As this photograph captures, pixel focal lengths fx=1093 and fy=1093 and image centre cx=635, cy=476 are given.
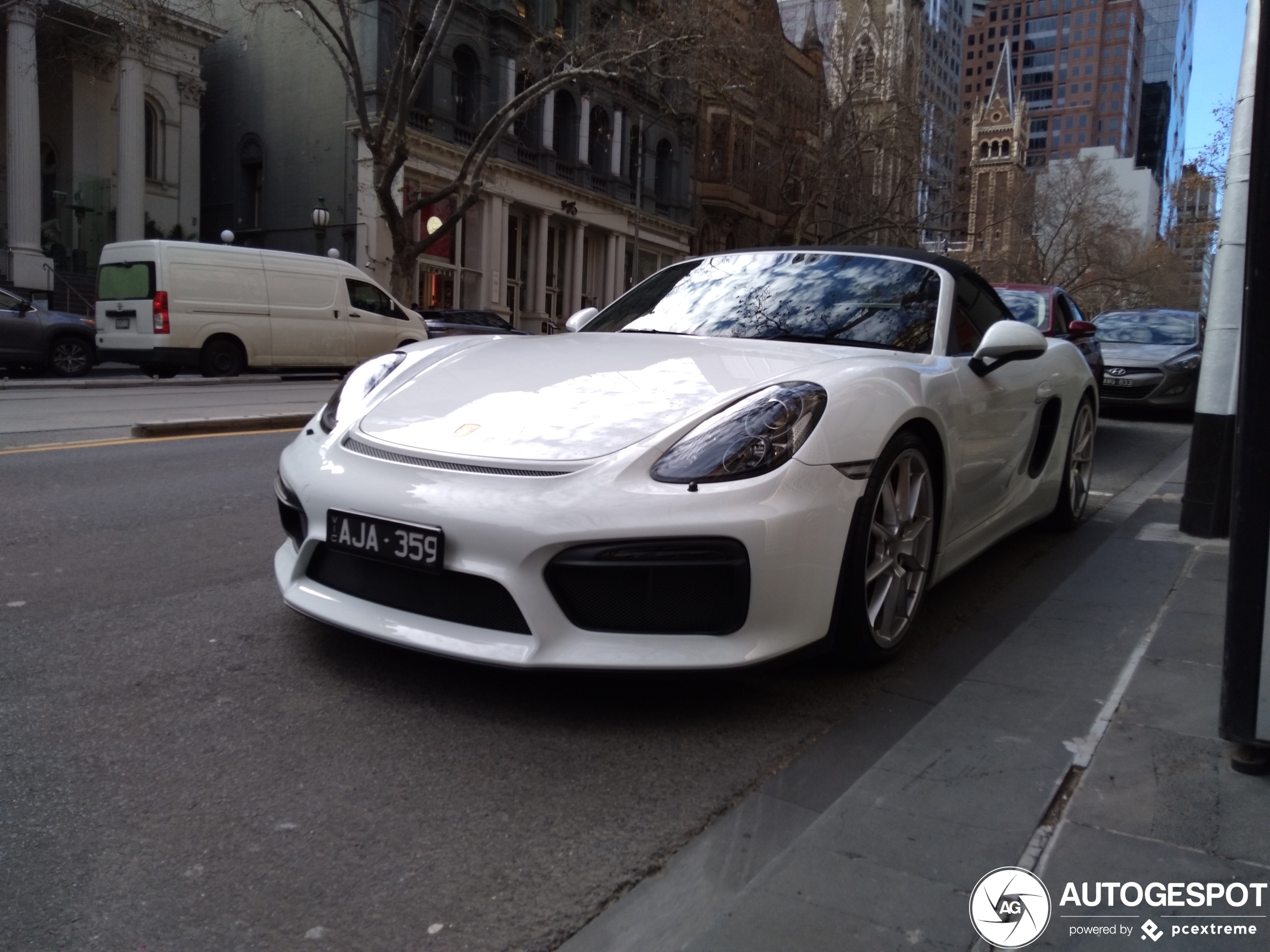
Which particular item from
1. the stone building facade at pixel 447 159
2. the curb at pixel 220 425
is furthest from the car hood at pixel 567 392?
the stone building facade at pixel 447 159

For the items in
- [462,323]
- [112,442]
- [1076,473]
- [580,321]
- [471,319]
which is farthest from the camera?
[471,319]

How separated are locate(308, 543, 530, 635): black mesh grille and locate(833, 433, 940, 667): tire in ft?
3.02

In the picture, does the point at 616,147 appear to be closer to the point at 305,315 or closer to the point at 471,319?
the point at 471,319

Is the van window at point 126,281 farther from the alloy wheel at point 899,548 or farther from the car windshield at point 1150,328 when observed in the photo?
the alloy wheel at point 899,548

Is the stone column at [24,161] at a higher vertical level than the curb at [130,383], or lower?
higher

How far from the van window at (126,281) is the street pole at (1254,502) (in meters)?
16.4

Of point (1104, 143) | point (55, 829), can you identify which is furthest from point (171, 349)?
point (1104, 143)

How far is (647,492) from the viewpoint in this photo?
2717 mm

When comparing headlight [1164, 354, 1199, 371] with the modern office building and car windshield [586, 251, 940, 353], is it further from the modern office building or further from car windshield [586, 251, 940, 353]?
the modern office building

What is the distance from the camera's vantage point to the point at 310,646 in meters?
3.33

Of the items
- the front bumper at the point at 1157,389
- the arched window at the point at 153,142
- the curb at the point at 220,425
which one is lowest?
the curb at the point at 220,425

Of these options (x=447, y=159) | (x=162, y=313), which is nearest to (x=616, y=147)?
(x=447, y=159)

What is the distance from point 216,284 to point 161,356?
1.40 m

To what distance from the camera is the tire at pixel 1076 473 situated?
217 inches
